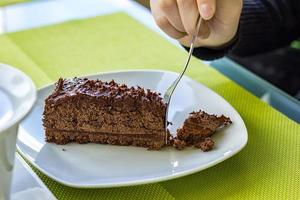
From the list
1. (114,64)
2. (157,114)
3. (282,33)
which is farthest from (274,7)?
(157,114)

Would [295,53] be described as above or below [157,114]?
below

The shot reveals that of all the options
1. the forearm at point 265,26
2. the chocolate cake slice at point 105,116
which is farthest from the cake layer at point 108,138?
the forearm at point 265,26

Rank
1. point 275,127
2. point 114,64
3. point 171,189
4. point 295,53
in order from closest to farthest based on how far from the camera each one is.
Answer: point 171,189, point 275,127, point 114,64, point 295,53

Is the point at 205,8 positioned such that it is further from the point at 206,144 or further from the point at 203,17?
the point at 206,144

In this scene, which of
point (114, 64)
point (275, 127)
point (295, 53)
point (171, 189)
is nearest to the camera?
point (171, 189)

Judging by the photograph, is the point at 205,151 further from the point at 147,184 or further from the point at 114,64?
the point at 114,64

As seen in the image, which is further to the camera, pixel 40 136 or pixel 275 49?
pixel 275 49

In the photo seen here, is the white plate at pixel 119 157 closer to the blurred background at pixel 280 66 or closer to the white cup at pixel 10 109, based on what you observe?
the white cup at pixel 10 109
